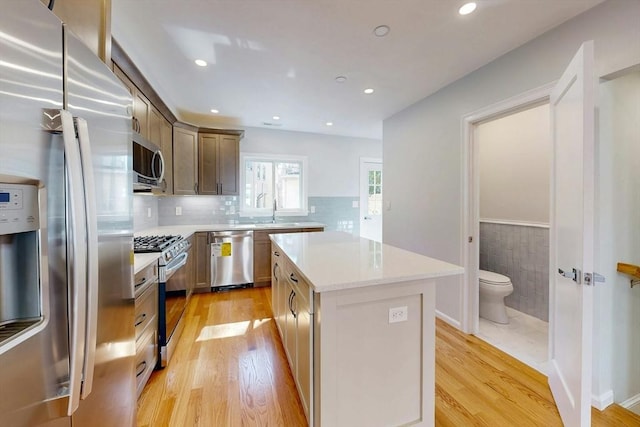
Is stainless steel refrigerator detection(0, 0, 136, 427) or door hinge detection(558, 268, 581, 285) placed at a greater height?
stainless steel refrigerator detection(0, 0, 136, 427)

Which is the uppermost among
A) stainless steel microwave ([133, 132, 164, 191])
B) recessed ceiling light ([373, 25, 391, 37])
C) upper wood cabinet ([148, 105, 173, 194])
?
recessed ceiling light ([373, 25, 391, 37])

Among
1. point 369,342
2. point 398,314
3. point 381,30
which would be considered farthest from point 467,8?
point 369,342

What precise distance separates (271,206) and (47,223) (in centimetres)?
390

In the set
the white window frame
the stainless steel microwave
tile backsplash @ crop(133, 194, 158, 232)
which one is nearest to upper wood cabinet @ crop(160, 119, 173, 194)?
tile backsplash @ crop(133, 194, 158, 232)

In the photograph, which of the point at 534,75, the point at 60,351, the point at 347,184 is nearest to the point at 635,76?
the point at 534,75

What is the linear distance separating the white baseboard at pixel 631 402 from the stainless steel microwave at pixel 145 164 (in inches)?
142

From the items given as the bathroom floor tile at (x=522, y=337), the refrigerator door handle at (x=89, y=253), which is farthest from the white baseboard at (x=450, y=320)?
the refrigerator door handle at (x=89, y=253)

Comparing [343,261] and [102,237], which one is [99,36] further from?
[343,261]

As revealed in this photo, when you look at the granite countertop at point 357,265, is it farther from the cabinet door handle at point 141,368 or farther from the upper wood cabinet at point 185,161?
the upper wood cabinet at point 185,161

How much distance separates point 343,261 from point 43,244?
1.22 metres

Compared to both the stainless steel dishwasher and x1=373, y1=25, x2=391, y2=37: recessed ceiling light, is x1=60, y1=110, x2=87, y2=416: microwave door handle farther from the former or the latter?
the stainless steel dishwasher

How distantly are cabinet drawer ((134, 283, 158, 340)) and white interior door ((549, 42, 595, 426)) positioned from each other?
2.40 metres

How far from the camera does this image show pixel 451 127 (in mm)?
2643

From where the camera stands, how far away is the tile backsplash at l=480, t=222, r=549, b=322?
109 inches
